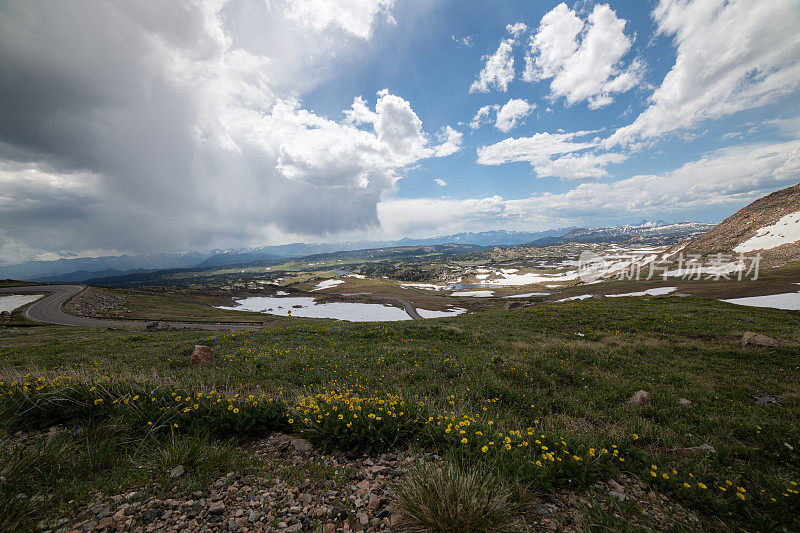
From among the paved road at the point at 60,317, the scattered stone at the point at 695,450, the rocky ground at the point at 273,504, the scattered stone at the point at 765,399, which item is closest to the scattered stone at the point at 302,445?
the rocky ground at the point at 273,504

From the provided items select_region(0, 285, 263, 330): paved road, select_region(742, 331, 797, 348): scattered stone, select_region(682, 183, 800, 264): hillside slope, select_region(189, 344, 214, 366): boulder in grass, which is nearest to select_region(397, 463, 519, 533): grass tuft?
select_region(189, 344, 214, 366): boulder in grass

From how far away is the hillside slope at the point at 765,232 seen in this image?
67062 mm

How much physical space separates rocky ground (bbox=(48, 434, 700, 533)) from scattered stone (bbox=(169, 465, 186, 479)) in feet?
0.04

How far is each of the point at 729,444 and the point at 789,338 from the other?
15705mm

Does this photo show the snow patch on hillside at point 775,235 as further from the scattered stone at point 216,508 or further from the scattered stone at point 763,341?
the scattered stone at point 216,508

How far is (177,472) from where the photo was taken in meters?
3.87

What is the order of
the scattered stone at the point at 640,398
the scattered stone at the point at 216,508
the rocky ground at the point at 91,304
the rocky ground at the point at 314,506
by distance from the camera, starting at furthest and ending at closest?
the rocky ground at the point at 91,304, the scattered stone at the point at 640,398, the scattered stone at the point at 216,508, the rocky ground at the point at 314,506

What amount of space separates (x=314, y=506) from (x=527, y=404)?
6.44 m

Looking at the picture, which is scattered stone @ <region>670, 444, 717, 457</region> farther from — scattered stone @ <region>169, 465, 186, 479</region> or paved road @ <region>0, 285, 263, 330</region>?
paved road @ <region>0, 285, 263, 330</region>

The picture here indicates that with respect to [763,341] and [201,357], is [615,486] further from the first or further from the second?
[763,341]

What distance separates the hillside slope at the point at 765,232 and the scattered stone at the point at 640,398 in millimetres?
95763

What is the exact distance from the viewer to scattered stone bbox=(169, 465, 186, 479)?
3822 mm

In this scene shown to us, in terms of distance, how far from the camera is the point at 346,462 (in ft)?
15.1

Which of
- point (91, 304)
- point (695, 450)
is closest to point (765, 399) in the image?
point (695, 450)
